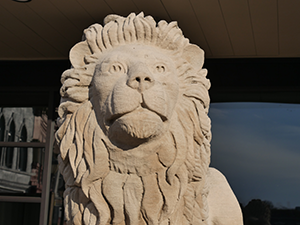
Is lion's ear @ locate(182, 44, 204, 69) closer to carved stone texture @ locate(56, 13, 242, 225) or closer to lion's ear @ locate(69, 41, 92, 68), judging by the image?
carved stone texture @ locate(56, 13, 242, 225)

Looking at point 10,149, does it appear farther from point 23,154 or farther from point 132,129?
point 132,129

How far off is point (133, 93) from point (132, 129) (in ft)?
0.48

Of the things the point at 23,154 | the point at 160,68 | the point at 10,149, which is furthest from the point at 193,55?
the point at 10,149

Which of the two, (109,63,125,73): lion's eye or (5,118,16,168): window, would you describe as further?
(5,118,16,168): window

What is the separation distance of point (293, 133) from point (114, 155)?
2.71 m

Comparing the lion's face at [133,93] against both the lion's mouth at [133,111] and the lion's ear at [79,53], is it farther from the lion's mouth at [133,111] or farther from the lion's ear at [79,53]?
the lion's ear at [79,53]

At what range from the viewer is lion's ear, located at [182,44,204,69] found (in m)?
1.69

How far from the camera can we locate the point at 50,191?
3.61m

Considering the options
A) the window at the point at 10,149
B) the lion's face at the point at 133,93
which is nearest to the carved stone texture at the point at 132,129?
the lion's face at the point at 133,93

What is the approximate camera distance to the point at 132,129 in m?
1.38

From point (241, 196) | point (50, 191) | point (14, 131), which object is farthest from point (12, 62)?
point (241, 196)

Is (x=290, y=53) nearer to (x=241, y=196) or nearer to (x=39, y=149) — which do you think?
(x=241, y=196)

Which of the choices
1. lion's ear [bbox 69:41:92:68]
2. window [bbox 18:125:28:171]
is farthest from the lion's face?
window [bbox 18:125:28:171]

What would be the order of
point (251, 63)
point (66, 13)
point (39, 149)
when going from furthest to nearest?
point (39, 149) → point (251, 63) → point (66, 13)
